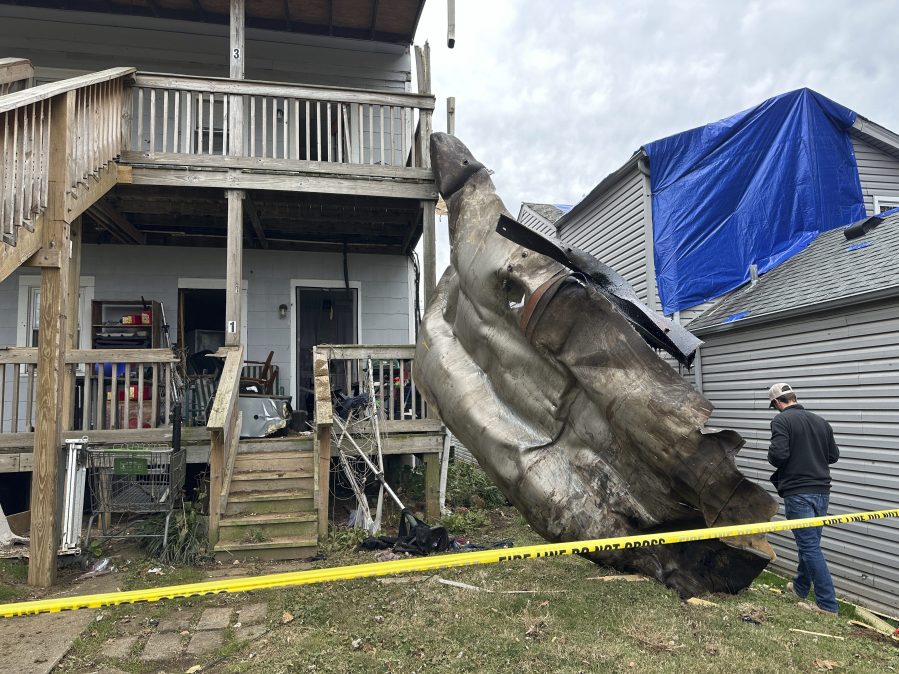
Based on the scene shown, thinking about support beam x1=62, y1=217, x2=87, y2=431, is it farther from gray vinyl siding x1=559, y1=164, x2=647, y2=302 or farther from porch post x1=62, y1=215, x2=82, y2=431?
gray vinyl siding x1=559, y1=164, x2=647, y2=302

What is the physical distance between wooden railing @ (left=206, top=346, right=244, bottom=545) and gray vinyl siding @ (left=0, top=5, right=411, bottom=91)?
18.9ft

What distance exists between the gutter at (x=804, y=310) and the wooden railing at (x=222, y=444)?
5788 mm

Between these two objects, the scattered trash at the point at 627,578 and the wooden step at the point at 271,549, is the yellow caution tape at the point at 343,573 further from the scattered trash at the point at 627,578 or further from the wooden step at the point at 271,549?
the wooden step at the point at 271,549

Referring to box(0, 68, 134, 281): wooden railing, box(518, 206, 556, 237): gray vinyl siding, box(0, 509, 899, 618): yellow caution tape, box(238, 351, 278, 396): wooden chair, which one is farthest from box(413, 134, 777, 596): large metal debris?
box(518, 206, 556, 237): gray vinyl siding

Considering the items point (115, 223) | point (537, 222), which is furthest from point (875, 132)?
point (115, 223)

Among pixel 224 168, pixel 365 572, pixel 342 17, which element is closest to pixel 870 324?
pixel 365 572

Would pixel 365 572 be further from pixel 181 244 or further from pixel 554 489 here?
pixel 181 244

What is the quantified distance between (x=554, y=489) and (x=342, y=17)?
8540mm

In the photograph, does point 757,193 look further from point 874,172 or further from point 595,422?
point 595,422

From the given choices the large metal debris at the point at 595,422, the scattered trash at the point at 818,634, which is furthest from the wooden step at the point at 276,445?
the scattered trash at the point at 818,634

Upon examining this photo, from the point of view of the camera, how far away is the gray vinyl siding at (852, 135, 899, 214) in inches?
329

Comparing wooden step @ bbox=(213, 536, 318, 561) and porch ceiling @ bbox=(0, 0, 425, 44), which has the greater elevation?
porch ceiling @ bbox=(0, 0, 425, 44)

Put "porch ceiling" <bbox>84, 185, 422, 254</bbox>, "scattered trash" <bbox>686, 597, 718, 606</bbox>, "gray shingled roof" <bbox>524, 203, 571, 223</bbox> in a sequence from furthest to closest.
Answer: "gray shingled roof" <bbox>524, 203, 571, 223</bbox> < "porch ceiling" <bbox>84, 185, 422, 254</bbox> < "scattered trash" <bbox>686, 597, 718, 606</bbox>

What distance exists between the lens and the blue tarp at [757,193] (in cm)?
802
